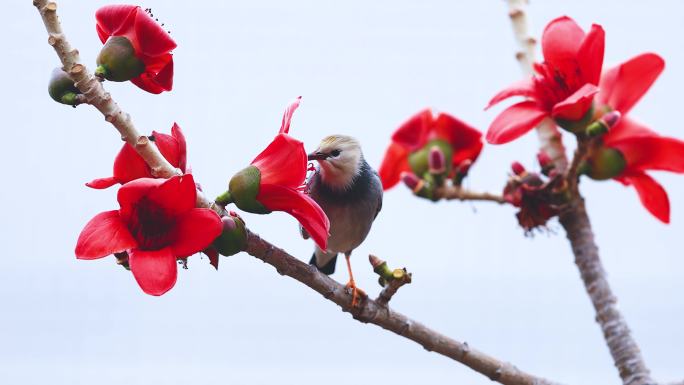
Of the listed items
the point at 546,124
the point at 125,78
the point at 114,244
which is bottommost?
the point at 114,244

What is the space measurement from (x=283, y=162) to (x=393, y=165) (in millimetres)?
931

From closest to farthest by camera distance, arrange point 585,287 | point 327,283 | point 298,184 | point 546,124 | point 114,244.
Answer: point 114,244, point 298,184, point 327,283, point 585,287, point 546,124

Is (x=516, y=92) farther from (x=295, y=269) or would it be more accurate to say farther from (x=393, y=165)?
(x=295, y=269)

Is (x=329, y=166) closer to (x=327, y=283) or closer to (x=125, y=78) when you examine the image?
(x=327, y=283)

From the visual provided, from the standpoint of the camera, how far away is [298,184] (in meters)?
1.22

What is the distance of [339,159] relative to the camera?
7.32 ft

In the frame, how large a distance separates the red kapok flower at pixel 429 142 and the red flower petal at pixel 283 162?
85cm

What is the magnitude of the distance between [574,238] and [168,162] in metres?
1.05

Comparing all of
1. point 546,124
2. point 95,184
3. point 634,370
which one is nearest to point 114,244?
point 95,184

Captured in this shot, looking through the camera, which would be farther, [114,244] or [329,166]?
[329,166]

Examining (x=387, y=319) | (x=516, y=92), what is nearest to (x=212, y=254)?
(x=387, y=319)

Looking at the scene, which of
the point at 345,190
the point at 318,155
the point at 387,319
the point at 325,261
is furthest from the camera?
the point at 325,261

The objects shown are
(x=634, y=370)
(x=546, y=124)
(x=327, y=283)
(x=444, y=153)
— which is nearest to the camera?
(x=327, y=283)

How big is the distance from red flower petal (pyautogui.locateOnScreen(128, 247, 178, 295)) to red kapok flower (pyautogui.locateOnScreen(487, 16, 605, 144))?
725 millimetres
